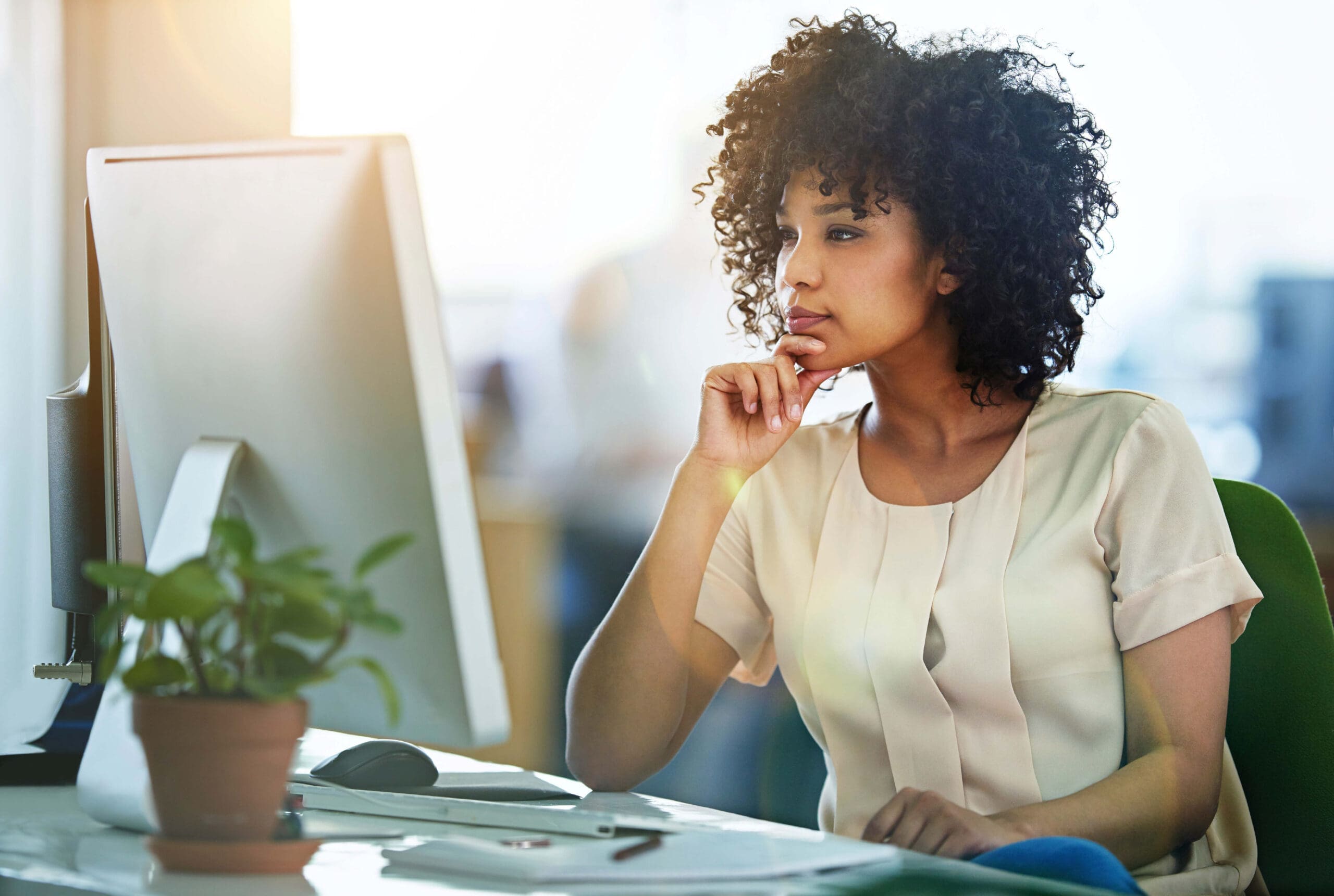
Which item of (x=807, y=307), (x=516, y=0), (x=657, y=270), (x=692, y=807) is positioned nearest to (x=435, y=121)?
(x=516, y=0)

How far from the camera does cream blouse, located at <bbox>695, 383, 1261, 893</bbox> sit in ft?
3.42

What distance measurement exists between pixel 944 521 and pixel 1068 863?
1.87ft

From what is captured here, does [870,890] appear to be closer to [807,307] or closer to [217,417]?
[217,417]

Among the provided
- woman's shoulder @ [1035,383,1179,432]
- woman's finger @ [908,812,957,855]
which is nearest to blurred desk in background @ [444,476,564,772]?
woman's shoulder @ [1035,383,1179,432]

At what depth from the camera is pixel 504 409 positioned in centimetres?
354

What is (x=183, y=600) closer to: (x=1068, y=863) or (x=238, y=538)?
(x=238, y=538)

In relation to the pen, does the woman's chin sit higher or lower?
higher

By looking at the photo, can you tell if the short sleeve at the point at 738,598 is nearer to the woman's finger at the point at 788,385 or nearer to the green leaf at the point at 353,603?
the woman's finger at the point at 788,385

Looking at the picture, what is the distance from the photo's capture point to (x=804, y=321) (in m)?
1.20

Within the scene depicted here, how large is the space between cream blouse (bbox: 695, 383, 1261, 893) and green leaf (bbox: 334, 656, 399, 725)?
25.1 inches

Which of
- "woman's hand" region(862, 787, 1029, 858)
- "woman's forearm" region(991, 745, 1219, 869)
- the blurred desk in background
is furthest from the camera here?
the blurred desk in background

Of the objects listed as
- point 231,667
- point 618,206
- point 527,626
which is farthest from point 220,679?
point 618,206

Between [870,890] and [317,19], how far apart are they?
286cm

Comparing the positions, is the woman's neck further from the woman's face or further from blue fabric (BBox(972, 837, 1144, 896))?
blue fabric (BBox(972, 837, 1144, 896))
